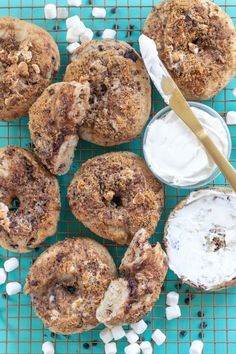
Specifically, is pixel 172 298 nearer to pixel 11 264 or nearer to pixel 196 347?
pixel 196 347

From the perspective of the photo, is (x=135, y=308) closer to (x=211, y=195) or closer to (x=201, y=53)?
(x=211, y=195)

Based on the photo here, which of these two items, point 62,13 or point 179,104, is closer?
point 179,104

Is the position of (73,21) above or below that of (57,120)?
above

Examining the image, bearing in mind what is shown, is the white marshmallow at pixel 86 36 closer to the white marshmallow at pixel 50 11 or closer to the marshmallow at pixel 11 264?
the white marshmallow at pixel 50 11

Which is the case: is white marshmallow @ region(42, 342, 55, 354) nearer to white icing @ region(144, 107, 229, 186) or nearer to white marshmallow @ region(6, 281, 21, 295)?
white marshmallow @ region(6, 281, 21, 295)

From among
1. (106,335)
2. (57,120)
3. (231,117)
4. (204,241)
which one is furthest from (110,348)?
(231,117)

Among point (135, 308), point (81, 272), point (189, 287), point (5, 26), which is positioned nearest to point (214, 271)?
point (189, 287)
